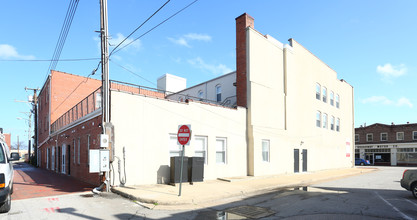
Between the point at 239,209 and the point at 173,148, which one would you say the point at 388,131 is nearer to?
the point at 173,148

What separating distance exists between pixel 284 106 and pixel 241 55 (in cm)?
534

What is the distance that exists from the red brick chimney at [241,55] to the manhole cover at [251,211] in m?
9.81

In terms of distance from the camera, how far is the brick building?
45531mm

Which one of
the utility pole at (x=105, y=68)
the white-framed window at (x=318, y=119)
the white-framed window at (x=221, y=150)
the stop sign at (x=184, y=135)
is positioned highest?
the utility pole at (x=105, y=68)

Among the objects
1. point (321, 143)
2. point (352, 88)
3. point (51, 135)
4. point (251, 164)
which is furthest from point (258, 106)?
point (352, 88)

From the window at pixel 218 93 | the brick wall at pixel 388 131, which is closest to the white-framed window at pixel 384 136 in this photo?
the brick wall at pixel 388 131

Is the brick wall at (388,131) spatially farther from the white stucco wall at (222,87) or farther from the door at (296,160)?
the white stucco wall at (222,87)

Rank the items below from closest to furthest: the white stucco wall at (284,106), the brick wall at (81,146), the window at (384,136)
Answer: the brick wall at (81,146), the white stucco wall at (284,106), the window at (384,136)

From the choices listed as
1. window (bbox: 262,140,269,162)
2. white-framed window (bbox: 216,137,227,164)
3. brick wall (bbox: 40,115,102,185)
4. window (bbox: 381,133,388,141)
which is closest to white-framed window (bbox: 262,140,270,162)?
window (bbox: 262,140,269,162)

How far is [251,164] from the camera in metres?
17.6

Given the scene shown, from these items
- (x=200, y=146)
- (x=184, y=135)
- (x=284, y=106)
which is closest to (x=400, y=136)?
(x=284, y=106)

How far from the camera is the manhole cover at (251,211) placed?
7.99m

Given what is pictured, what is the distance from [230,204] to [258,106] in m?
9.71

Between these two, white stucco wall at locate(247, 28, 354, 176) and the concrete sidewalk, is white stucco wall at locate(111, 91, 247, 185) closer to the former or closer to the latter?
the concrete sidewalk
